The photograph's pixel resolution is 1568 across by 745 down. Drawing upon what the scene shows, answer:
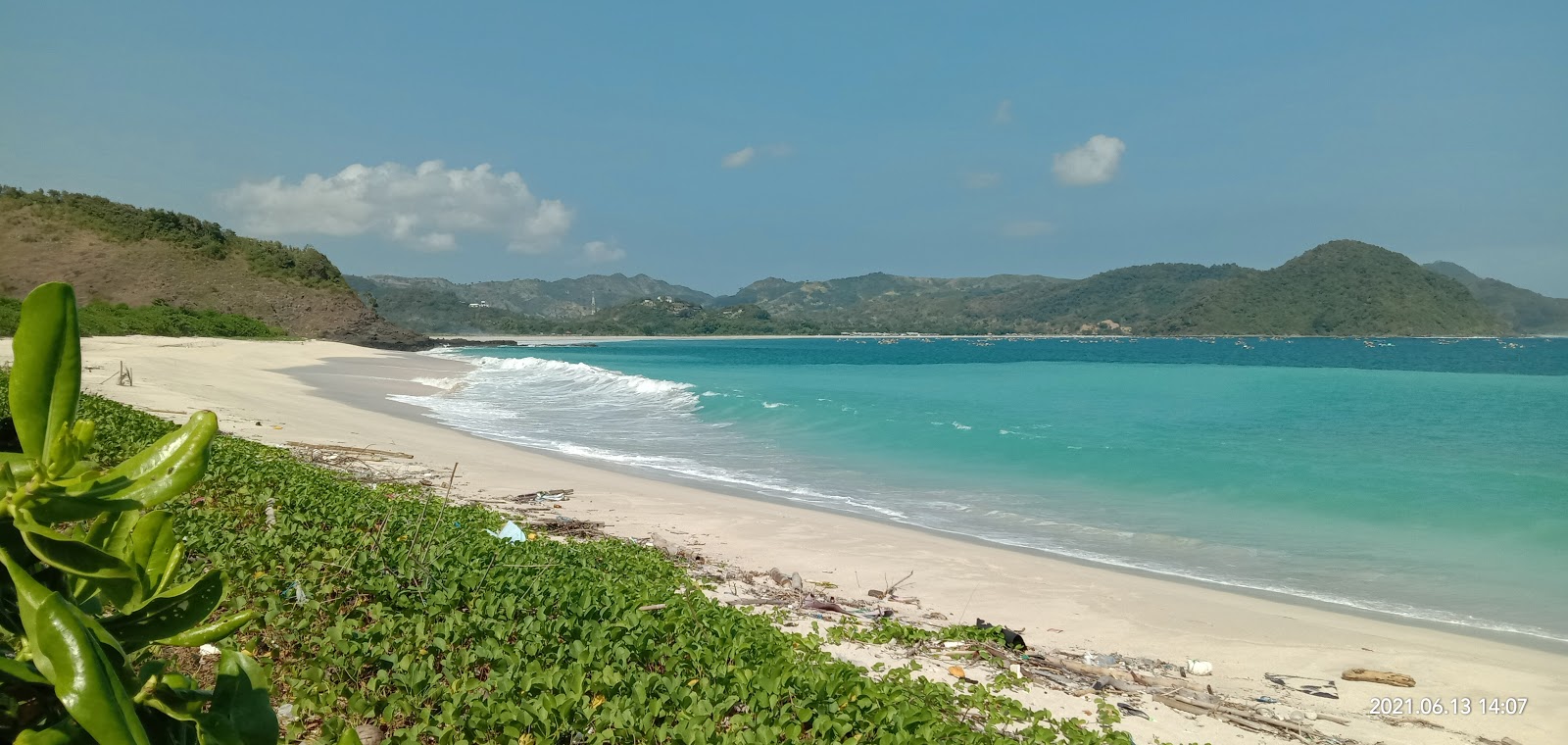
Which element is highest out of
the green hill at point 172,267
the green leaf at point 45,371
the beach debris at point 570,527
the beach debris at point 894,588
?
the green hill at point 172,267

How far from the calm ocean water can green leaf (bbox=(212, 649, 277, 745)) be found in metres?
11.9

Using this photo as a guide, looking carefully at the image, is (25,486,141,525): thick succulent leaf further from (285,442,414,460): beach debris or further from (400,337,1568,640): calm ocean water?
(285,442,414,460): beach debris

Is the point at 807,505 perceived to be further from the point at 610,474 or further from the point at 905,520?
the point at 610,474

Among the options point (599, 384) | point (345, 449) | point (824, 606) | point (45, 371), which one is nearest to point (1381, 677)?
point (824, 606)

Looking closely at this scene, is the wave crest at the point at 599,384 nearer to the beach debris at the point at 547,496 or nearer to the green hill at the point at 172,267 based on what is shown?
the beach debris at the point at 547,496

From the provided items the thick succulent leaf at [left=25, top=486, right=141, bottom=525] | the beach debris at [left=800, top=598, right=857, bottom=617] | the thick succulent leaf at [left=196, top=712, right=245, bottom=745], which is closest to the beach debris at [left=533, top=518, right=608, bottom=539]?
the beach debris at [left=800, top=598, right=857, bottom=617]

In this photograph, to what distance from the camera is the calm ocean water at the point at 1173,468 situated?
1210 cm

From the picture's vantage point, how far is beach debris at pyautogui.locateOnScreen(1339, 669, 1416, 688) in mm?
7398

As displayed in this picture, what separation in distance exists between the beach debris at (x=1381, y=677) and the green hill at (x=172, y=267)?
69.7 metres

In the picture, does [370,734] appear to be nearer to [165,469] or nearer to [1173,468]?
[165,469]

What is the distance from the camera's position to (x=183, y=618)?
95 centimetres

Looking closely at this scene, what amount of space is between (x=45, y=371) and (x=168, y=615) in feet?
0.94

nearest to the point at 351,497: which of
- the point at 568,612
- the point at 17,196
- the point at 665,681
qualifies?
the point at 568,612

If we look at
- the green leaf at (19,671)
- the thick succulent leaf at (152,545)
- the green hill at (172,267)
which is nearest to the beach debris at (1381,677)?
the thick succulent leaf at (152,545)
